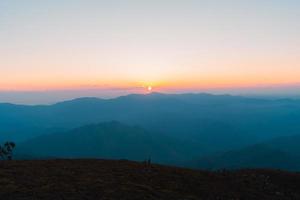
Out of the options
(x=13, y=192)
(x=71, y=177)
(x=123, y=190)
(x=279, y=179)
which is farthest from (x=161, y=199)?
(x=279, y=179)

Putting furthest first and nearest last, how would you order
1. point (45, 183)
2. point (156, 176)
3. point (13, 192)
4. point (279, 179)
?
point (279, 179) → point (156, 176) → point (45, 183) → point (13, 192)

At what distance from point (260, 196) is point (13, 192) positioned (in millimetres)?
13795

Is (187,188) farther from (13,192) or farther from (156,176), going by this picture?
(13,192)

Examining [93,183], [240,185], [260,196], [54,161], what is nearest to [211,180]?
[240,185]

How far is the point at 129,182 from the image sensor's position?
23.6 meters

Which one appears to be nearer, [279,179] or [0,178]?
[0,178]

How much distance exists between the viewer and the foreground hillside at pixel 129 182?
21203mm

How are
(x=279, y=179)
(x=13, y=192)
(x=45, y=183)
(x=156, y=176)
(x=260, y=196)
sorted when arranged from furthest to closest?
(x=279, y=179) → (x=156, y=176) → (x=260, y=196) → (x=45, y=183) → (x=13, y=192)

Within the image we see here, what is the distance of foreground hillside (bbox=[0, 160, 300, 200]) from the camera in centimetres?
2120

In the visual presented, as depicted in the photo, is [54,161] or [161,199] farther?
[54,161]

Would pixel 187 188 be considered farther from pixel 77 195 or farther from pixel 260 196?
pixel 77 195

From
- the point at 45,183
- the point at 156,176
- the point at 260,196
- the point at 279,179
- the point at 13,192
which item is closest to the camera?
the point at 13,192

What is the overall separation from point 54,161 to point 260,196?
570 inches

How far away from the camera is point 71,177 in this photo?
24016mm
